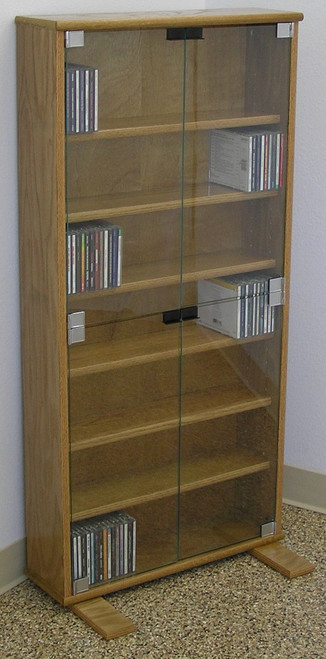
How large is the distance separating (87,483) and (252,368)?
625mm

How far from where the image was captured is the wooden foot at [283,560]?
11.0 ft

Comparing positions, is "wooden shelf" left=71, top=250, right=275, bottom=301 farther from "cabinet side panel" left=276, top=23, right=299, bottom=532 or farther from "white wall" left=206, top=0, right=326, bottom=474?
"white wall" left=206, top=0, right=326, bottom=474

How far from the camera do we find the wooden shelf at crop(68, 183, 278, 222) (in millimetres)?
2906

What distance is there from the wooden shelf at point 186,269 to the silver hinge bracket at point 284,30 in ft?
2.06

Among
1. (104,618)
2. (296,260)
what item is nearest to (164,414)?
(104,618)

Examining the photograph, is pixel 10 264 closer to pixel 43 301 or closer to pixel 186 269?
pixel 43 301

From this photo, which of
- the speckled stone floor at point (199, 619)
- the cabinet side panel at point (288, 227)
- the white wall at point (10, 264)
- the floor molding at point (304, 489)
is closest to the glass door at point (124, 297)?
the speckled stone floor at point (199, 619)

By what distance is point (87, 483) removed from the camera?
10.4 feet

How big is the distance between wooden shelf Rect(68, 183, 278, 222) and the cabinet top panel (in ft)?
1.45

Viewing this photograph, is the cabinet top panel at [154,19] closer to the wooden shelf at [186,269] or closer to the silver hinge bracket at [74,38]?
the silver hinge bracket at [74,38]

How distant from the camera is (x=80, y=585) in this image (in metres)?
3.15

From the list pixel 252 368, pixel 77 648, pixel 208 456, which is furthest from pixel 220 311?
pixel 77 648

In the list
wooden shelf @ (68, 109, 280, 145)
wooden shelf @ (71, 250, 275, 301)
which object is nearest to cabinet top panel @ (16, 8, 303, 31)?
wooden shelf @ (68, 109, 280, 145)

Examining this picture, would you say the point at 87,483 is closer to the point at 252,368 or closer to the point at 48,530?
the point at 48,530
